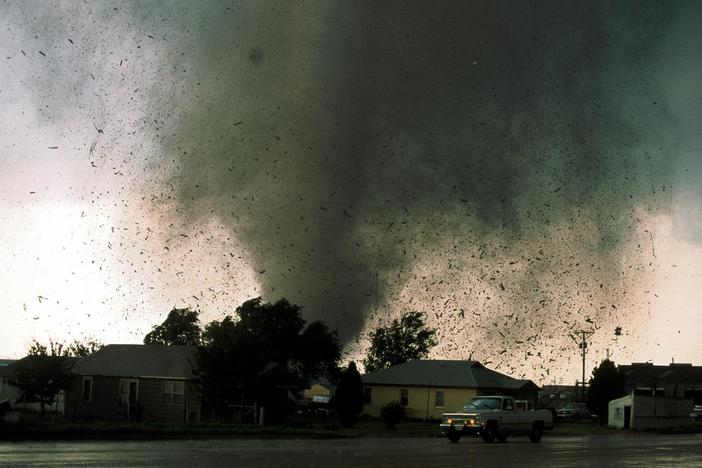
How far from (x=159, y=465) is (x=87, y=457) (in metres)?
3.15

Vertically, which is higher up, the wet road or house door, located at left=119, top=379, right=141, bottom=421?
the wet road

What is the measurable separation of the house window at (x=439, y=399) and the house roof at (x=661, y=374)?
59965mm

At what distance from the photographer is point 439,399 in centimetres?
7631

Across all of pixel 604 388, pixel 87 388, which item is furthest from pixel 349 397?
pixel 604 388

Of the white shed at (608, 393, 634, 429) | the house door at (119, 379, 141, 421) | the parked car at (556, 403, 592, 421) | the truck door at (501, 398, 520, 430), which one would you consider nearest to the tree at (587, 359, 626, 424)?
the parked car at (556, 403, 592, 421)

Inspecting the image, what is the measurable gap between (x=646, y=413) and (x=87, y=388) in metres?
40.5

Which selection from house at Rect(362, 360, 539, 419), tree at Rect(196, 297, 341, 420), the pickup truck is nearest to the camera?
the pickup truck

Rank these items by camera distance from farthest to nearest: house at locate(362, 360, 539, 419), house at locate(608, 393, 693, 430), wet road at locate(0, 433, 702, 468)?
house at locate(362, 360, 539, 419) → house at locate(608, 393, 693, 430) → wet road at locate(0, 433, 702, 468)

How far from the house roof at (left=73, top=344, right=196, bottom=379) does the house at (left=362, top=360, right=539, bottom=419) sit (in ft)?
71.3

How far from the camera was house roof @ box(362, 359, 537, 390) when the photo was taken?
75.3 m

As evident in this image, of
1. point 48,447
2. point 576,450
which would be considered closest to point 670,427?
point 576,450

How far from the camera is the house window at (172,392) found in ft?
194

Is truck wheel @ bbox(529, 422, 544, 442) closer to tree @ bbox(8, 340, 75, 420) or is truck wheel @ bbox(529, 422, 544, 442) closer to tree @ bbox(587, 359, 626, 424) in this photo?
tree @ bbox(8, 340, 75, 420)

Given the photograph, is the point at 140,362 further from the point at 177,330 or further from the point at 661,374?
the point at 661,374
